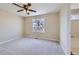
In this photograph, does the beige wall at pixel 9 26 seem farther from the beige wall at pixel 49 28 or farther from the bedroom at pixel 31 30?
the beige wall at pixel 49 28

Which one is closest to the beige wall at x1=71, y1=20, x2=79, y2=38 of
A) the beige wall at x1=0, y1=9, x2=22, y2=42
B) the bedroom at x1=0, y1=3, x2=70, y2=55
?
the bedroom at x1=0, y1=3, x2=70, y2=55

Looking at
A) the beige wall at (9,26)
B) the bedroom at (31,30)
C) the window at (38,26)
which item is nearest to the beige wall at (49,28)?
the bedroom at (31,30)

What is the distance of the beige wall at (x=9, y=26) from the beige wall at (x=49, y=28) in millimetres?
335

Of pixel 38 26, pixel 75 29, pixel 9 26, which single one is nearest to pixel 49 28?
pixel 38 26

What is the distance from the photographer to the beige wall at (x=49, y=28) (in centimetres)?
360

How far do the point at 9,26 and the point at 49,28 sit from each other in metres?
1.71

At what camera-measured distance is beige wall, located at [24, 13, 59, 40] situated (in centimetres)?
360

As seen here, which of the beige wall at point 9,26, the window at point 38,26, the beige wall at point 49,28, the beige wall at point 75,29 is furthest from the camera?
the beige wall at point 75,29

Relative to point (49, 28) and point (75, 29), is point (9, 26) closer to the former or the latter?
point (49, 28)

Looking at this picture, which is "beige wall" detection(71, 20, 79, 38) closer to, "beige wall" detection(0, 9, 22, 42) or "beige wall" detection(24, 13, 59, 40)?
"beige wall" detection(24, 13, 59, 40)

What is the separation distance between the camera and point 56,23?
392 cm

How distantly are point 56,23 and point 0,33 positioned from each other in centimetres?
242

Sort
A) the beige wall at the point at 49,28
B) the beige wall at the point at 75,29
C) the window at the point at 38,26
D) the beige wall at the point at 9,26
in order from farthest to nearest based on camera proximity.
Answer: the beige wall at the point at 75,29, the beige wall at the point at 9,26, the beige wall at the point at 49,28, the window at the point at 38,26
